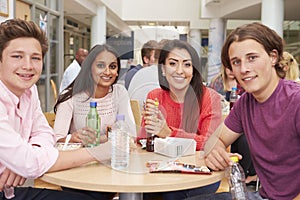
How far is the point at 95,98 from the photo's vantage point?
5.92ft

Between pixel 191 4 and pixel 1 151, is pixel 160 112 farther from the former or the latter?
pixel 191 4

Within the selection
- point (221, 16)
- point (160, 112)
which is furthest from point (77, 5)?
point (160, 112)

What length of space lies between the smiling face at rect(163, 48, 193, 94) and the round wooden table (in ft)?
1.34

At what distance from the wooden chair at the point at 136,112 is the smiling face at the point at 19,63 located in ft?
1.60

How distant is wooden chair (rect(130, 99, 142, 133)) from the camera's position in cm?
171

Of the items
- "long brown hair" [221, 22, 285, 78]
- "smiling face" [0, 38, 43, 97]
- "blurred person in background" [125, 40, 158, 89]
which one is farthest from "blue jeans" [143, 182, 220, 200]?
"smiling face" [0, 38, 43, 97]

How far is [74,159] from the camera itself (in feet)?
4.63

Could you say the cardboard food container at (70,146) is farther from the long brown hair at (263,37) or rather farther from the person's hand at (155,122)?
the long brown hair at (263,37)

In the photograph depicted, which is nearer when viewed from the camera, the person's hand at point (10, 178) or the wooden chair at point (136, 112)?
the person's hand at point (10, 178)

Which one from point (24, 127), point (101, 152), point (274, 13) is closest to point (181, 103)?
point (101, 152)

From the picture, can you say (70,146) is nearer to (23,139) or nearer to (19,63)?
(23,139)

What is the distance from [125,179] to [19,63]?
63 centimetres

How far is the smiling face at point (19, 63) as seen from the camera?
144 centimetres

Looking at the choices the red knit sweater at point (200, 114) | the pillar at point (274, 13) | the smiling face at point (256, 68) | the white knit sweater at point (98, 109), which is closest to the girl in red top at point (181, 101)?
the red knit sweater at point (200, 114)
